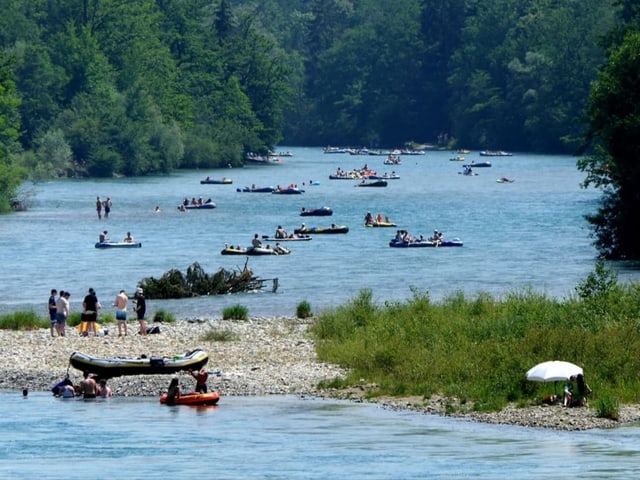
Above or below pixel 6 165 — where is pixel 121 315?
above

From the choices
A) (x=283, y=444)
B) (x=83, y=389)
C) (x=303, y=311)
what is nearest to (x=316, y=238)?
(x=303, y=311)

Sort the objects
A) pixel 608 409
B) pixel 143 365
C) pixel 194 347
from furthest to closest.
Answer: pixel 194 347
pixel 143 365
pixel 608 409

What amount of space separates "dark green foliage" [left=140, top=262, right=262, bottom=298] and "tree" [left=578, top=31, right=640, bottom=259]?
17235 mm

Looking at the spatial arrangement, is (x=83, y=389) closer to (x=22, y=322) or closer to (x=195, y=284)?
(x=22, y=322)

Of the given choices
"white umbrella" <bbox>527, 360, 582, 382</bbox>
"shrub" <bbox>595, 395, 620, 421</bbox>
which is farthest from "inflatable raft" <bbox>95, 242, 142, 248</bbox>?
"shrub" <bbox>595, 395, 620, 421</bbox>

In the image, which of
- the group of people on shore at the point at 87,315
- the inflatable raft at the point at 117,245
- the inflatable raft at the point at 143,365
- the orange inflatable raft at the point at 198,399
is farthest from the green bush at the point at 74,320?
the inflatable raft at the point at 117,245

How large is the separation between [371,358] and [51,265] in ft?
123

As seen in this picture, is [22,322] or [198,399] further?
[22,322]

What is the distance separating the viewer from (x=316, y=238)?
316 feet

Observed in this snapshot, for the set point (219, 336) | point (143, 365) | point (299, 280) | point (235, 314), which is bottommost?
point (299, 280)

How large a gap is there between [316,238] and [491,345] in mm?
51255

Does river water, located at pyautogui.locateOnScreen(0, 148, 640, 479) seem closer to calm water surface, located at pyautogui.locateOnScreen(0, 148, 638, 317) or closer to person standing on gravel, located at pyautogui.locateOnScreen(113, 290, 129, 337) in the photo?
calm water surface, located at pyautogui.locateOnScreen(0, 148, 638, 317)

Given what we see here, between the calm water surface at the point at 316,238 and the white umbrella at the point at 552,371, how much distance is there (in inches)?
716

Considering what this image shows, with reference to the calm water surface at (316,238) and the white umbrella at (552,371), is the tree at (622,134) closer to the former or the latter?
the calm water surface at (316,238)
